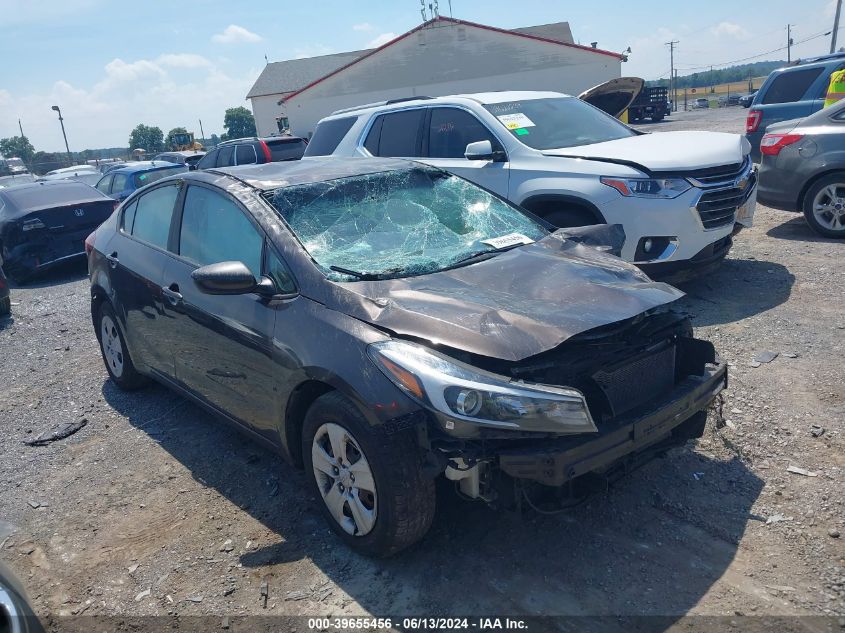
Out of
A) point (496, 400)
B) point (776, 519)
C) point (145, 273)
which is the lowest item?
point (776, 519)

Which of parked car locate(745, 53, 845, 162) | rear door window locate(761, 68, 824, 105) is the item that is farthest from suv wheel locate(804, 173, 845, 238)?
rear door window locate(761, 68, 824, 105)

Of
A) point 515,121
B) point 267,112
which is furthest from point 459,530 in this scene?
point 267,112

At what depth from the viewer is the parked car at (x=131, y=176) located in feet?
43.1

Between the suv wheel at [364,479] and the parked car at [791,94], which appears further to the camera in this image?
the parked car at [791,94]

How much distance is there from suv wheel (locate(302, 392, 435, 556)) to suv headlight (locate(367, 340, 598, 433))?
270 millimetres

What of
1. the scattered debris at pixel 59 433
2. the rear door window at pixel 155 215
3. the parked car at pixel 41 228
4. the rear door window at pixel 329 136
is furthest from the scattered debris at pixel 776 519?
the parked car at pixel 41 228

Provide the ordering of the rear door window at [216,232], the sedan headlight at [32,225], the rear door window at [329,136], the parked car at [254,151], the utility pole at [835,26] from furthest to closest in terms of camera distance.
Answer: the utility pole at [835,26]
the parked car at [254,151]
the sedan headlight at [32,225]
the rear door window at [329,136]
the rear door window at [216,232]

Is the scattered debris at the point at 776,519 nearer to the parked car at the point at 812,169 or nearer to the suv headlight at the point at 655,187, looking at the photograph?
the suv headlight at the point at 655,187

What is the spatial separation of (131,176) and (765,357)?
12.1 m

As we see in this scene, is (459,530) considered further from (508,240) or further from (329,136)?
(329,136)

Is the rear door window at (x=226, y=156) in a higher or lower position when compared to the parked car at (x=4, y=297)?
Result: higher

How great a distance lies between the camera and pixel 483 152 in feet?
21.5

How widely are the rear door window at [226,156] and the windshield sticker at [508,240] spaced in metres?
12.3

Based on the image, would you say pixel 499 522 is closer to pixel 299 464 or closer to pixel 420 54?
pixel 299 464
